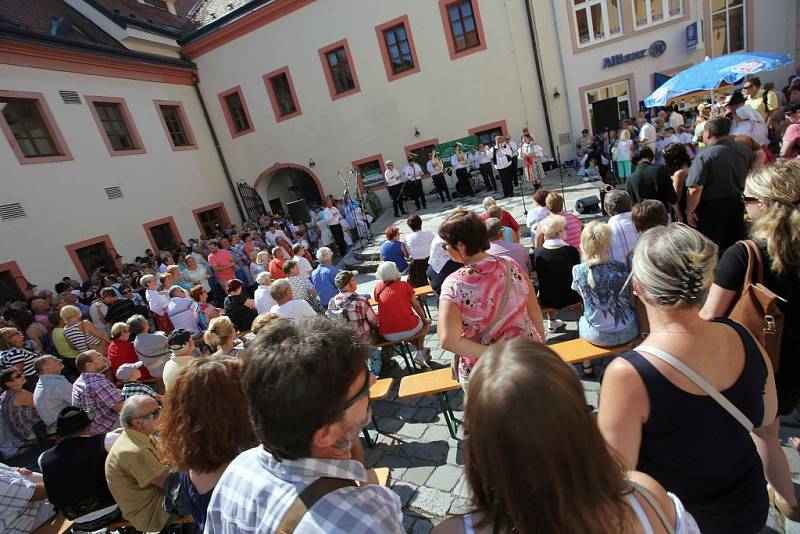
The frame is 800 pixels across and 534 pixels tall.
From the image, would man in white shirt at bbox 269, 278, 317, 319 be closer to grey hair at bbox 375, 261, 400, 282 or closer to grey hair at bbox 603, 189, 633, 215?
grey hair at bbox 375, 261, 400, 282

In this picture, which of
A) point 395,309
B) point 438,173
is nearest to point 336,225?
point 438,173

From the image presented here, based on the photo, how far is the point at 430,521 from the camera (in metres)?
2.79

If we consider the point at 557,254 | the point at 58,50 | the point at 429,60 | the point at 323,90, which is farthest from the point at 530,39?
the point at 58,50

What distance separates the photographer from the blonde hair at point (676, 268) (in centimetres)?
141

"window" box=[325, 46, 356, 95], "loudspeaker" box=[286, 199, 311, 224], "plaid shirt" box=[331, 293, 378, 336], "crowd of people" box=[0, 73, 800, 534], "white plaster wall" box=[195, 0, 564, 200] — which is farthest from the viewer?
"window" box=[325, 46, 356, 95]

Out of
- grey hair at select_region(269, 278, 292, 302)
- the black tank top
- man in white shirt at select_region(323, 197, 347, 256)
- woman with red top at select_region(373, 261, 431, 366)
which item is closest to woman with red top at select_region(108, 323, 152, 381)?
grey hair at select_region(269, 278, 292, 302)

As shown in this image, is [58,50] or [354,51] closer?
[58,50]

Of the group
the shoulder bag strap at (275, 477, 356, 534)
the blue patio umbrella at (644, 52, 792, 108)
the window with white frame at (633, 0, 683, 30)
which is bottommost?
the shoulder bag strap at (275, 477, 356, 534)

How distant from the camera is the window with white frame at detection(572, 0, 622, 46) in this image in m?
13.9

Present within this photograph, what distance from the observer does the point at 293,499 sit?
3.77 ft

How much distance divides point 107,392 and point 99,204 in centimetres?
1108

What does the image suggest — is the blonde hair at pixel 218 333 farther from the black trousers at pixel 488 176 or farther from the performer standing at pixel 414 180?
the black trousers at pixel 488 176

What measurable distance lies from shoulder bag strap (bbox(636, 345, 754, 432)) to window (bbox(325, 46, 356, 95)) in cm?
1702

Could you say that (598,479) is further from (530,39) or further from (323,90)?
(323,90)
